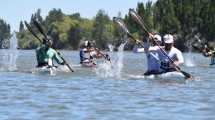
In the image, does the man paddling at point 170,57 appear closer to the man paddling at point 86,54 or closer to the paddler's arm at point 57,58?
the paddler's arm at point 57,58

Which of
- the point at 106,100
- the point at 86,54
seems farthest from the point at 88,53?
the point at 106,100

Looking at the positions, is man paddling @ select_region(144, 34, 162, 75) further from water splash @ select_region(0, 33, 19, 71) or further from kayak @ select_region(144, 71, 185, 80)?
water splash @ select_region(0, 33, 19, 71)

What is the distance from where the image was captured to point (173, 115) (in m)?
16.1

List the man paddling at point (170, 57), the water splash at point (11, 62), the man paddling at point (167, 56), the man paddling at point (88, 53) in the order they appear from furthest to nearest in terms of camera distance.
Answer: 1. the man paddling at point (88, 53)
2. the water splash at point (11, 62)
3. the man paddling at point (167, 56)
4. the man paddling at point (170, 57)

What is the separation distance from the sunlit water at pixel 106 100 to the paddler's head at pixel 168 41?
118 cm

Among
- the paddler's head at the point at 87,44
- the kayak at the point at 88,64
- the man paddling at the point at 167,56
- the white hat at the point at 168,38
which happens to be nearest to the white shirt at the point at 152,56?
the man paddling at the point at 167,56

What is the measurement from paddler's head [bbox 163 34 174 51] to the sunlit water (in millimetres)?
1182

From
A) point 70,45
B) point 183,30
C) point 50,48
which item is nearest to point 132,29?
point 183,30

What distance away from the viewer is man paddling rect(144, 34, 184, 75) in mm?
25603

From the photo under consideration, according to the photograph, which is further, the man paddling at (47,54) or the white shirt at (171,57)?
the man paddling at (47,54)

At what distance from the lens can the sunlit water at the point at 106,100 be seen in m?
16.0

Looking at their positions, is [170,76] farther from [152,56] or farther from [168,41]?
[168,41]

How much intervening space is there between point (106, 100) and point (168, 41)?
6644 millimetres

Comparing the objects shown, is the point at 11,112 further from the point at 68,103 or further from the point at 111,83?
the point at 111,83
